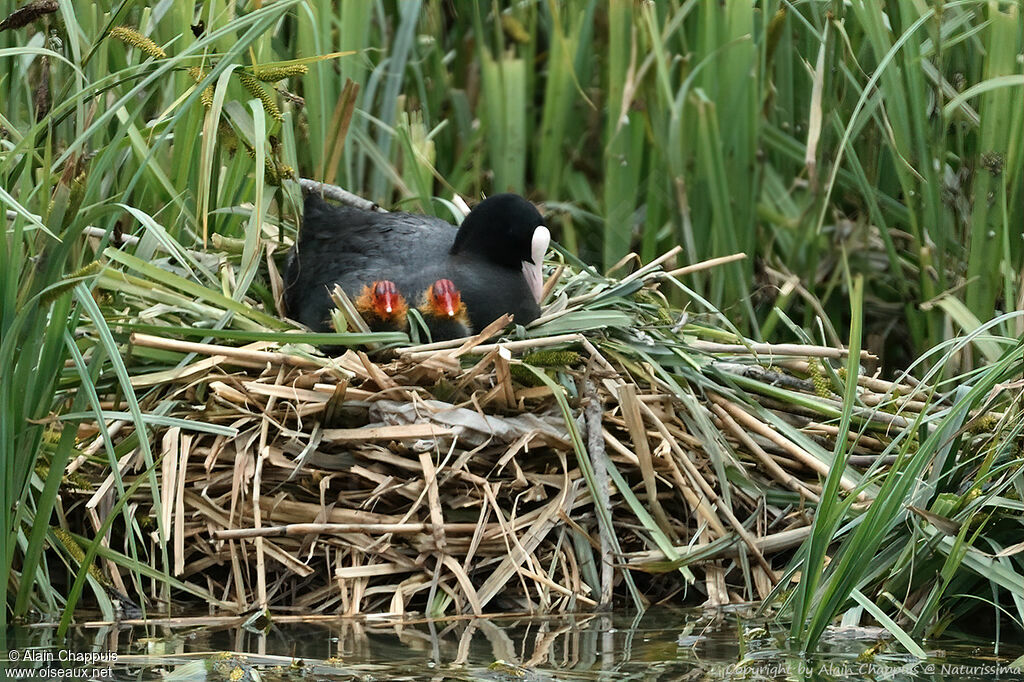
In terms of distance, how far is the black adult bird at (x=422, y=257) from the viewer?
10.8 ft

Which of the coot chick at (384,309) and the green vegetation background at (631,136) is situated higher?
the green vegetation background at (631,136)

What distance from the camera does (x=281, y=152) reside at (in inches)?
123

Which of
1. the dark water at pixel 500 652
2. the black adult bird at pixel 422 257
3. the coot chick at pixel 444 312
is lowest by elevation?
the dark water at pixel 500 652

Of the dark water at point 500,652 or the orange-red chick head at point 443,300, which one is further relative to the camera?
the orange-red chick head at point 443,300

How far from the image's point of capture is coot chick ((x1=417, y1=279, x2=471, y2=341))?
3164 millimetres

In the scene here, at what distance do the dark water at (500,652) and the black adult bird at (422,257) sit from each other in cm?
108

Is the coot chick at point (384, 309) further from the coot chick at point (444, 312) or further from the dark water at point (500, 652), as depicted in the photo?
the dark water at point (500, 652)

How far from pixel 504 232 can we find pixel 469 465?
0.91m

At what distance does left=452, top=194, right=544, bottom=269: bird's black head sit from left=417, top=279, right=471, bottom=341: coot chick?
0.88 ft

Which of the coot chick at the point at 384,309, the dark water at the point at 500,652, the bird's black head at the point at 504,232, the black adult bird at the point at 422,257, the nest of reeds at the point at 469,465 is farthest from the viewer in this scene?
the bird's black head at the point at 504,232

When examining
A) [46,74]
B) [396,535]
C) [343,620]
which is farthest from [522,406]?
[46,74]

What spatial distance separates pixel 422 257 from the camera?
135 inches

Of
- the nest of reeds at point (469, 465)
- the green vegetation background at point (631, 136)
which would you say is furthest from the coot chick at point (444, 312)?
the green vegetation background at point (631, 136)

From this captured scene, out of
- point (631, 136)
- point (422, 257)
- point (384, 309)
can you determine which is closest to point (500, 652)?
point (384, 309)
